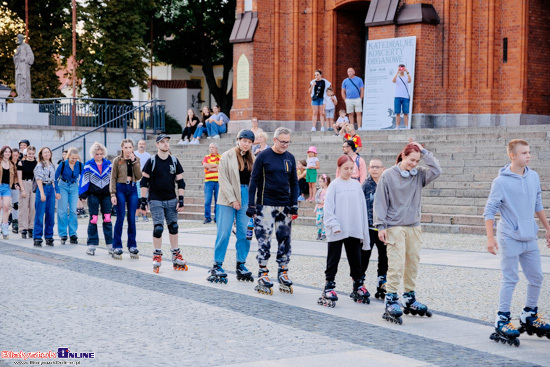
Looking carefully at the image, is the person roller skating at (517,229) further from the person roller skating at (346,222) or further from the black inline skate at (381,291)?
the black inline skate at (381,291)

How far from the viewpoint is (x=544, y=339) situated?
7.23 metres

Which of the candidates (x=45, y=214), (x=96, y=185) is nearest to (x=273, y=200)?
(x=96, y=185)

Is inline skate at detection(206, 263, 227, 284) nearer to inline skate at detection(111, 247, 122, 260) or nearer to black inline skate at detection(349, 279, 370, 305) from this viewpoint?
black inline skate at detection(349, 279, 370, 305)

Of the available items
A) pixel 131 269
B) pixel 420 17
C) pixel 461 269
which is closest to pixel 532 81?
pixel 420 17

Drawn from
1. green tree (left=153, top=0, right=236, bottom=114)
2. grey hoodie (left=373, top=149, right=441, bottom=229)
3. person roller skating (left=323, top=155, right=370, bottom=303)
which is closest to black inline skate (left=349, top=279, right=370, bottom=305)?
person roller skating (left=323, top=155, right=370, bottom=303)

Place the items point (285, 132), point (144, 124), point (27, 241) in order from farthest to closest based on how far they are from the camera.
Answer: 1. point (144, 124)
2. point (27, 241)
3. point (285, 132)

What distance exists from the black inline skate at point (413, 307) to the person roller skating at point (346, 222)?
780mm

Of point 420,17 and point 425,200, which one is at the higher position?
point 420,17

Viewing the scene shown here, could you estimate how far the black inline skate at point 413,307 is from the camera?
26.3 ft

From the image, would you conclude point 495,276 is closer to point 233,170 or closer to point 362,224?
point 362,224

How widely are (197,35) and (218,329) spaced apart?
35928 millimetres

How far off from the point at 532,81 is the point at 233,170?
17.4 m

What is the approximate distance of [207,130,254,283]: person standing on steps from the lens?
1022 centimetres

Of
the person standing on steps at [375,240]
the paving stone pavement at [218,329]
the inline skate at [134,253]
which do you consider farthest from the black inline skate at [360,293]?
the inline skate at [134,253]
